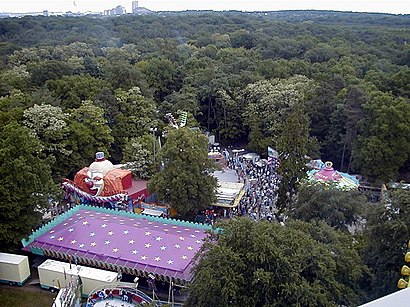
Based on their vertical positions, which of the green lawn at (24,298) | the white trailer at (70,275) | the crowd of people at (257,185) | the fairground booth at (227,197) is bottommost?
the crowd of people at (257,185)

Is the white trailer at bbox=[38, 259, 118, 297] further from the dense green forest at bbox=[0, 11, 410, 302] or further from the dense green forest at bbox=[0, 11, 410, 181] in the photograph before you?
the dense green forest at bbox=[0, 11, 410, 181]

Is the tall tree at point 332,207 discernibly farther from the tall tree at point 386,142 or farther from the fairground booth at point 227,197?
the tall tree at point 386,142

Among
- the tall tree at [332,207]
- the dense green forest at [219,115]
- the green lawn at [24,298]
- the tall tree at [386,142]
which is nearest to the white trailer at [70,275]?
the green lawn at [24,298]

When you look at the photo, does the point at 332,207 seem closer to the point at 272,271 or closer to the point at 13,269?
the point at 272,271

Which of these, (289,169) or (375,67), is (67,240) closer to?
(289,169)

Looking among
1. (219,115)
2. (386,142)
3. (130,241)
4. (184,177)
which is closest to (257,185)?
(184,177)

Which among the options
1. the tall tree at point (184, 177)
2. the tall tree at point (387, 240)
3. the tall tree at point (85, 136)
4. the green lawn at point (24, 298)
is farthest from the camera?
the tall tree at point (85, 136)

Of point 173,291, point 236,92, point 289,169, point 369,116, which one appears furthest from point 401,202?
point 236,92
